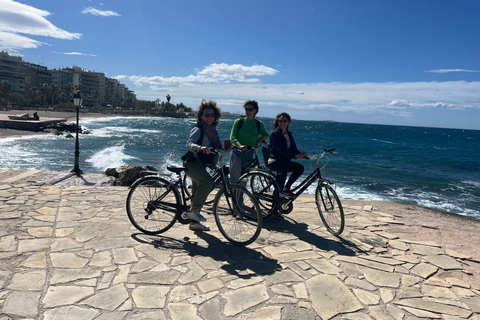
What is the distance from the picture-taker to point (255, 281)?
11.9 ft

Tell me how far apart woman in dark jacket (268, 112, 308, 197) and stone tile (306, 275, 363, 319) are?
1951mm

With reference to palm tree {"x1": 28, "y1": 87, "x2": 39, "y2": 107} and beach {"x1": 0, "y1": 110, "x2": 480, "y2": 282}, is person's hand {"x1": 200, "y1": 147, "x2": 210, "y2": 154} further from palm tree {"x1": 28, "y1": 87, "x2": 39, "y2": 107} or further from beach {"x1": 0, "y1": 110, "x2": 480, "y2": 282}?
palm tree {"x1": 28, "y1": 87, "x2": 39, "y2": 107}

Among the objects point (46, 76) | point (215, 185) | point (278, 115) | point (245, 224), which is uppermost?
point (46, 76)

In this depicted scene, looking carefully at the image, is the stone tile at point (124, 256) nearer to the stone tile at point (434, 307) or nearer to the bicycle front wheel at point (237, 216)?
the bicycle front wheel at point (237, 216)

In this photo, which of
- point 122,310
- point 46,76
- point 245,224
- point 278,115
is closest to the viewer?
point 122,310

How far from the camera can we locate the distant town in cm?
10244

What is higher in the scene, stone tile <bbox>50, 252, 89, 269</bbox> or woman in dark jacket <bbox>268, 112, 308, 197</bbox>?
woman in dark jacket <bbox>268, 112, 308, 197</bbox>

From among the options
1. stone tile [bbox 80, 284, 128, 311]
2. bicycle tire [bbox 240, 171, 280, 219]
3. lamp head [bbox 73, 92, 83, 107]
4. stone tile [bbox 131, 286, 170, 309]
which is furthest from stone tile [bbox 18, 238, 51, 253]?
lamp head [bbox 73, 92, 83, 107]

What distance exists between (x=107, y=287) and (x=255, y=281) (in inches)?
62.5

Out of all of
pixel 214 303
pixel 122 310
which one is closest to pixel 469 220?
pixel 214 303

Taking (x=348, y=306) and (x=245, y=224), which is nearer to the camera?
(x=348, y=306)

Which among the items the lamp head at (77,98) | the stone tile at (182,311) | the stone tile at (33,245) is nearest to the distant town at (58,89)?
the lamp head at (77,98)

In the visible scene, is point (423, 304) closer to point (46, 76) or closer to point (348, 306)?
point (348, 306)

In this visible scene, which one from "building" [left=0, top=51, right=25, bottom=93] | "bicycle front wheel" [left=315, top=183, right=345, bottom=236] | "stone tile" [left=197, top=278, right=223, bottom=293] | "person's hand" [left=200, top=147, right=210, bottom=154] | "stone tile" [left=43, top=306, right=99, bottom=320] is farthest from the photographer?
"building" [left=0, top=51, right=25, bottom=93]
